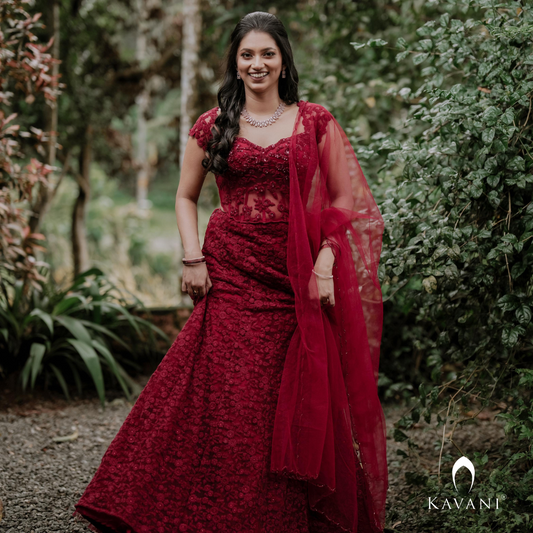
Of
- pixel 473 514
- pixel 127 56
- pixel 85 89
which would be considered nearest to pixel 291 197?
pixel 473 514

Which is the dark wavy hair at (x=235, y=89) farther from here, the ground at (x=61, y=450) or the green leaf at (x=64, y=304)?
the green leaf at (x=64, y=304)

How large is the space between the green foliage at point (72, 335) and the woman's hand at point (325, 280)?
80.3 inches

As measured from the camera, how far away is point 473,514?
7.48 ft

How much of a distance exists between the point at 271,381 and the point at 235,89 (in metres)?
1.22

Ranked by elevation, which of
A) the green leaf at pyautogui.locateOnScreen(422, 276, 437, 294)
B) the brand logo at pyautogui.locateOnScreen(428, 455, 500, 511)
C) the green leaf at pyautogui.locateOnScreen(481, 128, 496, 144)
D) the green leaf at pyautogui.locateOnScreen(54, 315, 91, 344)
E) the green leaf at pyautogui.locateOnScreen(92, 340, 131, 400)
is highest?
the green leaf at pyautogui.locateOnScreen(481, 128, 496, 144)

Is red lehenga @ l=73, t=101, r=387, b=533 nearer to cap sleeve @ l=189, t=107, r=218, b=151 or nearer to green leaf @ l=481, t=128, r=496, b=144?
cap sleeve @ l=189, t=107, r=218, b=151

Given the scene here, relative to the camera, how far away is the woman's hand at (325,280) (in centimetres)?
225

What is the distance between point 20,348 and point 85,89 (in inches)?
144

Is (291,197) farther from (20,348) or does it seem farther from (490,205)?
(20,348)

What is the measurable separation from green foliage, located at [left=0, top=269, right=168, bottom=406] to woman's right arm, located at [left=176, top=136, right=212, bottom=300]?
65.0 inches

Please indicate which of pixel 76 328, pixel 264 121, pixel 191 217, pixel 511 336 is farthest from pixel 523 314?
pixel 76 328

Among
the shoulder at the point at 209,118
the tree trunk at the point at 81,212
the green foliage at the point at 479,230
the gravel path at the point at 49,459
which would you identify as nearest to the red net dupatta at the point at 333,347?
the green foliage at the point at 479,230

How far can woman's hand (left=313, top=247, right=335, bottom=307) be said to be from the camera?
2.25 m

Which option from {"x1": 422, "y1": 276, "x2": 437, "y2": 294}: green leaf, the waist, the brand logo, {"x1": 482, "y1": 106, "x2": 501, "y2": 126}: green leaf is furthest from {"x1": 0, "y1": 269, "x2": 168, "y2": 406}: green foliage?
{"x1": 482, "y1": 106, "x2": 501, "y2": 126}: green leaf
